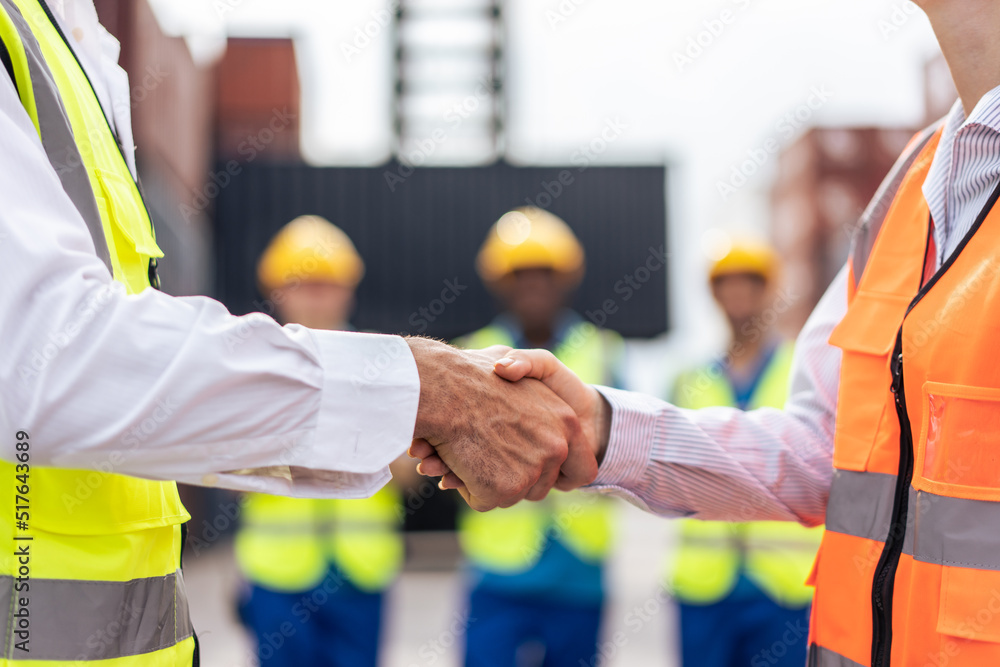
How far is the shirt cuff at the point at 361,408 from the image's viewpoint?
1306mm

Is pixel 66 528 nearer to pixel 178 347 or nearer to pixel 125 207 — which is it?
pixel 178 347

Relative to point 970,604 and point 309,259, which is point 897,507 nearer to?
point 970,604

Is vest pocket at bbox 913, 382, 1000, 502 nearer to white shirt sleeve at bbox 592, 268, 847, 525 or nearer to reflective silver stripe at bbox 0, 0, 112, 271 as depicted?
white shirt sleeve at bbox 592, 268, 847, 525

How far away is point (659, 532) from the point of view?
1619 cm

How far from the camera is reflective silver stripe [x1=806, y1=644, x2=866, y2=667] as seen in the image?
1.55 m

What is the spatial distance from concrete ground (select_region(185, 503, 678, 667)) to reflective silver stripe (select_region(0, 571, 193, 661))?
3.05 metres

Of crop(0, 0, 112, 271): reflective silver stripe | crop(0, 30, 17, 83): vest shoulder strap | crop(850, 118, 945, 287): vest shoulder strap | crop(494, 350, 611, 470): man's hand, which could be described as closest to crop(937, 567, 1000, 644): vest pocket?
crop(850, 118, 945, 287): vest shoulder strap

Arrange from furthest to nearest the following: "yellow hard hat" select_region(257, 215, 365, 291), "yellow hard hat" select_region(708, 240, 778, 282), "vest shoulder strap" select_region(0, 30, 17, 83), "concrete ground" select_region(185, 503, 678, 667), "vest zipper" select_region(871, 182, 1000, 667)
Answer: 1. "concrete ground" select_region(185, 503, 678, 667)
2. "yellow hard hat" select_region(708, 240, 778, 282)
3. "yellow hard hat" select_region(257, 215, 365, 291)
4. "vest zipper" select_region(871, 182, 1000, 667)
5. "vest shoulder strap" select_region(0, 30, 17, 83)

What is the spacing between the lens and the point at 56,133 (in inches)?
51.3

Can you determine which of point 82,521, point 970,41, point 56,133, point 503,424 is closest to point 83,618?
point 82,521

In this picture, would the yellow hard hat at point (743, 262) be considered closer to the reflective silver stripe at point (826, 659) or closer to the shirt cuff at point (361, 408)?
the reflective silver stripe at point (826, 659)

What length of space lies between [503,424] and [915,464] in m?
0.82

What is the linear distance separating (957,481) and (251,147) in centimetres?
1401

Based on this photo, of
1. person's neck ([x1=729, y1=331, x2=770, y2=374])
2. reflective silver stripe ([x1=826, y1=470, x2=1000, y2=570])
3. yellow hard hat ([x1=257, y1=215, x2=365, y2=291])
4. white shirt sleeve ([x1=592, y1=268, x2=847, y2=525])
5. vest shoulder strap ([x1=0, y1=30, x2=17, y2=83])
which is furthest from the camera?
yellow hard hat ([x1=257, y1=215, x2=365, y2=291])
